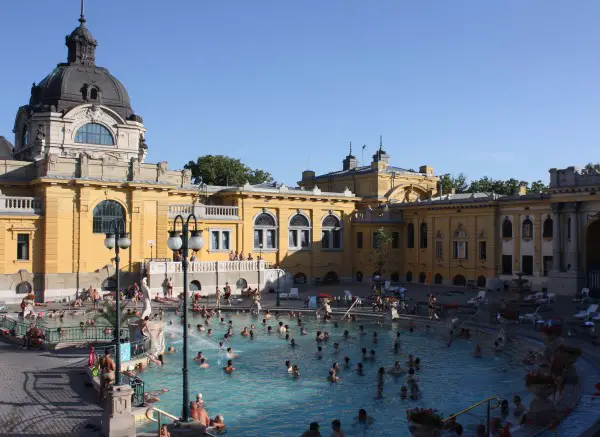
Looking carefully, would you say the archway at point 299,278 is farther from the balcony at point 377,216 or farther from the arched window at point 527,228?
the arched window at point 527,228

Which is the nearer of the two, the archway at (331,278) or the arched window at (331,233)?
the archway at (331,278)

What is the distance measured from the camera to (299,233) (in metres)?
51.9

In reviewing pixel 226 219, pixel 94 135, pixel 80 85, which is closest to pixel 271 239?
pixel 226 219

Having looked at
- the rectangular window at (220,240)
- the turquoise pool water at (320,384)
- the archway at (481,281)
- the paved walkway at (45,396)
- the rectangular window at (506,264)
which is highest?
the rectangular window at (220,240)

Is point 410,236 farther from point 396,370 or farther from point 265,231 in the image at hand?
point 396,370

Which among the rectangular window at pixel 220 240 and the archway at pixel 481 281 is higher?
the rectangular window at pixel 220 240

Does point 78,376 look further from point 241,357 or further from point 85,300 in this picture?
point 85,300

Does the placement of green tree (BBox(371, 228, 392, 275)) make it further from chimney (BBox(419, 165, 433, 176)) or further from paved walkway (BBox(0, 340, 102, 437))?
paved walkway (BBox(0, 340, 102, 437))

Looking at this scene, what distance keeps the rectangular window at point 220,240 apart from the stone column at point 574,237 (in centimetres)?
2473

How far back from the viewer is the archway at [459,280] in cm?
4947

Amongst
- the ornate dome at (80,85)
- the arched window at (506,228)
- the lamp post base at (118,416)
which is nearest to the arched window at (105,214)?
the ornate dome at (80,85)

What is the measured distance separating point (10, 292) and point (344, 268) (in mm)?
27367

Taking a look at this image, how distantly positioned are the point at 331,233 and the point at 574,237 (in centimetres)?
2047

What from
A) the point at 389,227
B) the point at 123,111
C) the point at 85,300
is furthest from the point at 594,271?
the point at 123,111
